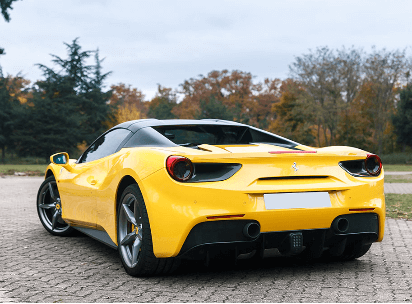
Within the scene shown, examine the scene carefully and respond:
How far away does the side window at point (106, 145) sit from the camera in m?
4.99

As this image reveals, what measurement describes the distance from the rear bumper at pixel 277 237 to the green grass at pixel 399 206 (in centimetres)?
451

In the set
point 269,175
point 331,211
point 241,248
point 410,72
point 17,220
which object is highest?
point 410,72

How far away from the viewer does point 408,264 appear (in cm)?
464

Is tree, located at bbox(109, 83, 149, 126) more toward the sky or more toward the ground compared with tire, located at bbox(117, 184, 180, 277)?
more toward the sky

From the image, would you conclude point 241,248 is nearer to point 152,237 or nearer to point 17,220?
point 152,237

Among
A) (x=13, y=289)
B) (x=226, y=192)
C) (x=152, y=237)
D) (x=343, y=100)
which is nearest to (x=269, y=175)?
(x=226, y=192)

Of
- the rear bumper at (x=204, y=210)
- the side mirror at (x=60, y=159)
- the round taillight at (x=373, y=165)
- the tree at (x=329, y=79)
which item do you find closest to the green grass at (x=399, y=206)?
the round taillight at (x=373, y=165)

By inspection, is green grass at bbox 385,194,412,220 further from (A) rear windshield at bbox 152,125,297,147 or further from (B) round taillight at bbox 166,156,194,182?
(B) round taillight at bbox 166,156,194,182

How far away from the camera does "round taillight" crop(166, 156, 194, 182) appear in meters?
3.70

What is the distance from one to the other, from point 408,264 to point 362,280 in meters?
0.91

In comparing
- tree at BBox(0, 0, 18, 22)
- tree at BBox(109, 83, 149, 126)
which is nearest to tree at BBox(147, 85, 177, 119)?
tree at BBox(109, 83, 149, 126)

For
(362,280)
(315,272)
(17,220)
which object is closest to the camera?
(362,280)

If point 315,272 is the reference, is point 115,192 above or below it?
above

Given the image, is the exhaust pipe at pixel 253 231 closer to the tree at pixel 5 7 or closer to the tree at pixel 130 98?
the tree at pixel 5 7
